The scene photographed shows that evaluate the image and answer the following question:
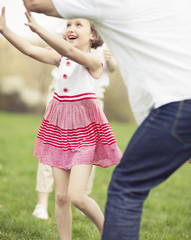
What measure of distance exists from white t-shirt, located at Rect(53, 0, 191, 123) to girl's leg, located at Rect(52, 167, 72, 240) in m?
1.13

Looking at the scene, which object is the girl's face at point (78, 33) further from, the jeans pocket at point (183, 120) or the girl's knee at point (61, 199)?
the jeans pocket at point (183, 120)

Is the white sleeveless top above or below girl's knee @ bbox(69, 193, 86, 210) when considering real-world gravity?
above

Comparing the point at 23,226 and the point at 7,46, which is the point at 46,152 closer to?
the point at 23,226

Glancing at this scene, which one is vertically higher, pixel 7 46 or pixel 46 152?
pixel 46 152

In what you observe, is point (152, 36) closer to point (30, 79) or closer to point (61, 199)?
point (61, 199)

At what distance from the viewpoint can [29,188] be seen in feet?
16.2

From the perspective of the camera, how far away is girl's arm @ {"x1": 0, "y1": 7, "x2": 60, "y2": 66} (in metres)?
2.55

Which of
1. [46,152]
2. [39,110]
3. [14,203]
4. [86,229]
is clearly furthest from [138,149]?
[39,110]

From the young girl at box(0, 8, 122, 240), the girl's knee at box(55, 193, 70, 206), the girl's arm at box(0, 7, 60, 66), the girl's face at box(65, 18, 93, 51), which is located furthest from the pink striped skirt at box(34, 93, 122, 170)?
the girl's face at box(65, 18, 93, 51)

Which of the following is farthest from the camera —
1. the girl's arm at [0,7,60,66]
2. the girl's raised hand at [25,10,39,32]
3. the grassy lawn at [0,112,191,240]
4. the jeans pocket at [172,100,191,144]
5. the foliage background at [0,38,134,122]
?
the foliage background at [0,38,134,122]

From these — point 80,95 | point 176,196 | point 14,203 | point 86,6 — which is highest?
A: point 86,6

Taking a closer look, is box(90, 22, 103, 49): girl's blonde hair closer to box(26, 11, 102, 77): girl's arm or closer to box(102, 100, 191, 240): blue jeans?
box(26, 11, 102, 77): girl's arm

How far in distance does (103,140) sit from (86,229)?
1042mm

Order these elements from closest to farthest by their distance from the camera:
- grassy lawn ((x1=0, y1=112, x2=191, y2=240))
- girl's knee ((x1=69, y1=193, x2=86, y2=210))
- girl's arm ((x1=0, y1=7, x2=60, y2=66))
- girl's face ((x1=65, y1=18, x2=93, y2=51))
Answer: girl's arm ((x1=0, y1=7, x2=60, y2=66)) → girl's knee ((x1=69, y1=193, x2=86, y2=210)) → girl's face ((x1=65, y1=18, x2=93, y2=51)) → grassy lawn ((x1=0, y1=112, x2=191, y2=240))
